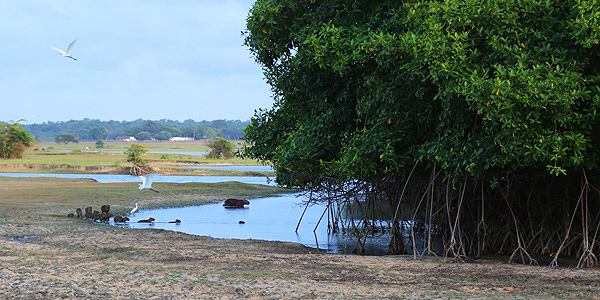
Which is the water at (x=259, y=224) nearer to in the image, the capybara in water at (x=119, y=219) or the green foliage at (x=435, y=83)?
the capybara in water at (x=119, y=219)

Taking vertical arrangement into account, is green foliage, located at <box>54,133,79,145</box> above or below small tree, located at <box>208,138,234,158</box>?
above

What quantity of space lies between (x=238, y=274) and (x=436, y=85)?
567 cm

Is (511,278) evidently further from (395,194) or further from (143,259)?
(143,259)

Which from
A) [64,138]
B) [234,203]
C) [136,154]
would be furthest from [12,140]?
[64,138]

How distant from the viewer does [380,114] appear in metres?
14.5

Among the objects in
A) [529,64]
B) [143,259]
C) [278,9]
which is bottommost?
[143,259]

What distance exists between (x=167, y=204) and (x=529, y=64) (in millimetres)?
23637

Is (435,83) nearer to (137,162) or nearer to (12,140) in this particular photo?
(137,162)

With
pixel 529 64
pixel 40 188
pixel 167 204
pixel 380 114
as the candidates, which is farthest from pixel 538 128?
pixel 40 188

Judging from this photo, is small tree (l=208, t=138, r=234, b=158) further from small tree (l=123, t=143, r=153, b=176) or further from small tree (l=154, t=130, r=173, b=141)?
small tree (l=154, t=130, r=173, b=141)

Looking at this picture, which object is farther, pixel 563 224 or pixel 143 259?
pixel 563 224

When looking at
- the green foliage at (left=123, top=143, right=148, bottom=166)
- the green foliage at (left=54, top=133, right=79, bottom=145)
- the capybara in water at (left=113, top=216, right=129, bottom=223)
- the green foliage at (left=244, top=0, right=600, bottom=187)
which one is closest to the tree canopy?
the green foliage at (left=244, top=0, right=600, bottom=187)

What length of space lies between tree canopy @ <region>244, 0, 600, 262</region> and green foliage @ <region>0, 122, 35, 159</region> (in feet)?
218

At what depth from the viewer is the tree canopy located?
11750 mm
